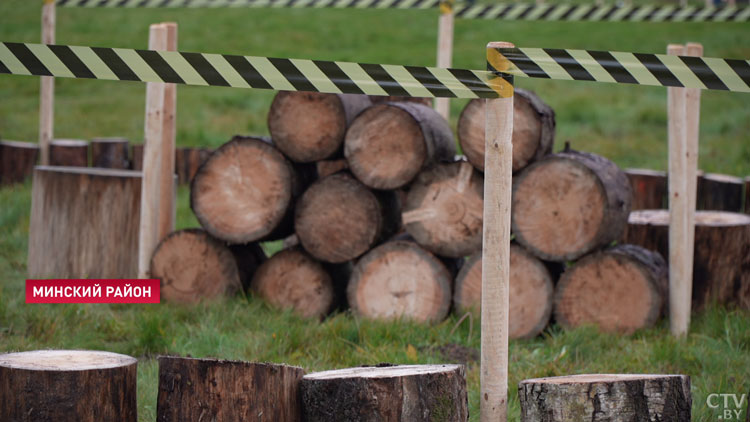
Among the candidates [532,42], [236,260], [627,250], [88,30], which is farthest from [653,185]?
[88,30]

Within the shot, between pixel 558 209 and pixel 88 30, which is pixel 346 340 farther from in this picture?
pixel 88 30

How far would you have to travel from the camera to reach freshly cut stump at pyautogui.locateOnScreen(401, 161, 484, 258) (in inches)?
188

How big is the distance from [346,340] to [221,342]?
611 millimetres

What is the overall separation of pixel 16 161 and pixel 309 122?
439 centimetres

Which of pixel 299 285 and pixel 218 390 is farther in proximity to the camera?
pixel 299 285

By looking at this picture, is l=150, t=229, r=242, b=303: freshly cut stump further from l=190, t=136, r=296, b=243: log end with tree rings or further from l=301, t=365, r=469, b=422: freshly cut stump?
l=301, t=365, r=469, b=422: freshly cut stump

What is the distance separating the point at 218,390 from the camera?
286 centimetres

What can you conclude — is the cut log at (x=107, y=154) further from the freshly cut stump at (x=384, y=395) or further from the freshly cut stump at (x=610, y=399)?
the freshly cut stump at (x=610, y=399)

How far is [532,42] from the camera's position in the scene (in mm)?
15211

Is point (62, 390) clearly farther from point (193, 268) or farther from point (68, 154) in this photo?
point (68, 154)

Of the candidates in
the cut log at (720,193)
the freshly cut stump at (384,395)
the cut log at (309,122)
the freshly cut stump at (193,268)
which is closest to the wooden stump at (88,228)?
the freshly cut stump at (193,268)

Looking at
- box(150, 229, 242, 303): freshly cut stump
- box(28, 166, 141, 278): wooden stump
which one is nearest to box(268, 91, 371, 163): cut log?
box(150, 229, 242, 303): freshly cut stump

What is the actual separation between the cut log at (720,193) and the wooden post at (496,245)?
441 centimetres

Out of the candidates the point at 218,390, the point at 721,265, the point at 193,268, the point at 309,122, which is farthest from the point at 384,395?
the point at 721,265
